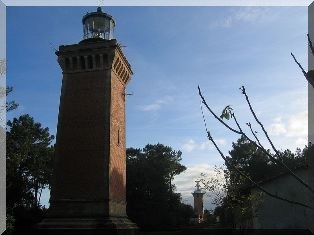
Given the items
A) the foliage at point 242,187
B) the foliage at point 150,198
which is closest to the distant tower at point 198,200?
the foliage at point 242,187

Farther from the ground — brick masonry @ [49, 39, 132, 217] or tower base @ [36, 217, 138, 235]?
brick masonry @ [49, 39, 132, 217]

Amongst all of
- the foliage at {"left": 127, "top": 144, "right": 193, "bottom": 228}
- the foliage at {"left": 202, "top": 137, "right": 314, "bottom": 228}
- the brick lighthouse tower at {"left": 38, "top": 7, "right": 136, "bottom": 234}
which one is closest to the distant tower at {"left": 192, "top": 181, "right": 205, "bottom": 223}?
the foliage at {"left": 202, "top": 137, "right": 314, "bottom": 228}

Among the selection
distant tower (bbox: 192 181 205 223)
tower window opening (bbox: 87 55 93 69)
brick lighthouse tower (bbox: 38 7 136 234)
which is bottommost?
distant tower (bbox: 192 181 205 223)

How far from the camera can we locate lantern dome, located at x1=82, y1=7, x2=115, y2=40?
2578cm

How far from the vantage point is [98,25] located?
25984 millimetres

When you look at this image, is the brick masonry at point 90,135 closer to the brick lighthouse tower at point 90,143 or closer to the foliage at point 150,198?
the brick lighthouse tower at point 90,143

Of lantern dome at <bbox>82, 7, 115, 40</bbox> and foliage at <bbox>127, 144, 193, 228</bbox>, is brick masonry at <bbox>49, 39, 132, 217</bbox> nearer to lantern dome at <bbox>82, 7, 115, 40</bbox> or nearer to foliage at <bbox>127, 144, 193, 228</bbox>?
lantern dome at <bbox>82, 7, 115, 40</bbox>

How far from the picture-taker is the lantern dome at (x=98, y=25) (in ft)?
84.6

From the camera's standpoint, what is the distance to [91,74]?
24000mm

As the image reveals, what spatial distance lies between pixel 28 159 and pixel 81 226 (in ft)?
107

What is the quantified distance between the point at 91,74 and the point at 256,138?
21955mm

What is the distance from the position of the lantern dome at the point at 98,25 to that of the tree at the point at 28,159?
74.3 ft

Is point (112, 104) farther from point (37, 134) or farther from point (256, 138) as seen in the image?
point (37, 134)

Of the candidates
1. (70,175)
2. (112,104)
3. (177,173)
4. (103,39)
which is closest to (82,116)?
(112,104)
